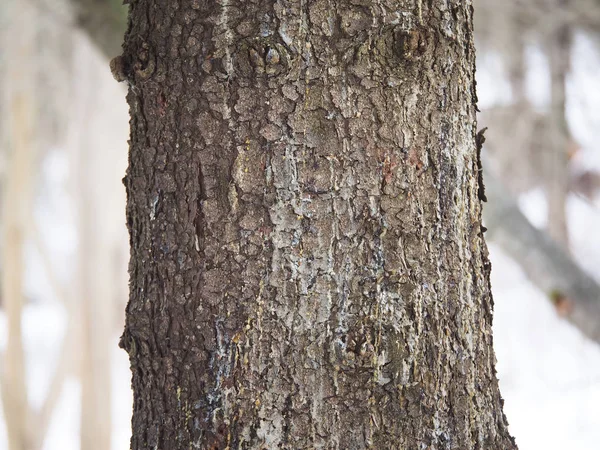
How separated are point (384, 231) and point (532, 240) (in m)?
1.39

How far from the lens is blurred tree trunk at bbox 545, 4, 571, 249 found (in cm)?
275

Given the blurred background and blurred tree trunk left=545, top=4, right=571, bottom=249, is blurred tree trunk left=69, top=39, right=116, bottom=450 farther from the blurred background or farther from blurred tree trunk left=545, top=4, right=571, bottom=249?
blurred tree trunk left=545, top=4, right=571, bottom=249

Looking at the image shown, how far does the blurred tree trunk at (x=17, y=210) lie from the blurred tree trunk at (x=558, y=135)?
2322mm

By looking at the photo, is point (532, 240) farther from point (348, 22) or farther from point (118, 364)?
point (118, 364)

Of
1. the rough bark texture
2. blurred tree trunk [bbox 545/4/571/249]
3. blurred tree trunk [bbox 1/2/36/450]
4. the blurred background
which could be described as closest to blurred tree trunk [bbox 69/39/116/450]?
the blurred background

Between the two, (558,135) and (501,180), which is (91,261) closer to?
(501,180)

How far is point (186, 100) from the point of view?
59 centimetres

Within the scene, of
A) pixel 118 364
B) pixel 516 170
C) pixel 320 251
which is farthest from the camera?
A: pixel 118 364

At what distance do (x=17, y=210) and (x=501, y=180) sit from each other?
2203 mm

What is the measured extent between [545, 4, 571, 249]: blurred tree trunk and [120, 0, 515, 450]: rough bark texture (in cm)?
231

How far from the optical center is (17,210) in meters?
3.00

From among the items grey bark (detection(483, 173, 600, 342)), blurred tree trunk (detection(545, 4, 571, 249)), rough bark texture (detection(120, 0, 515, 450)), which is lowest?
rough bark texture (detection(120, 0, 515, 450))

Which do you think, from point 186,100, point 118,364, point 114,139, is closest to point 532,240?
point 186,100

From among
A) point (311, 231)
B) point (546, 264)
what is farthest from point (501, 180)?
point (311, 231)
